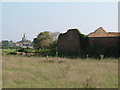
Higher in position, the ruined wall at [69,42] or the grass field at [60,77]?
the ruined wall at [69,42]

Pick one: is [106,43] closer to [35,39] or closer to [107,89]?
[107,89]

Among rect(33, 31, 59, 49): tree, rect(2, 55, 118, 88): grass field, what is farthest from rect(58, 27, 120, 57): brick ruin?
rect(33, 31, 59, 49): tree

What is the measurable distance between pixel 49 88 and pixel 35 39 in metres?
52.9

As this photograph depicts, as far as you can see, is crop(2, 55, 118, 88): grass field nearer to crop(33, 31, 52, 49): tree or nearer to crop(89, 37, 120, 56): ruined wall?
crop(89, 37, 120, 56): ruined wall

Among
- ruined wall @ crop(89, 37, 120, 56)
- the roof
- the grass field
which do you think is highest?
the roof

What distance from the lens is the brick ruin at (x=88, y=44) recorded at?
26.6 metres

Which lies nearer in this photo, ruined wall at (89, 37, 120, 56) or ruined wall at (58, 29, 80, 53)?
ruined wall at (89, 37, 120, 56)

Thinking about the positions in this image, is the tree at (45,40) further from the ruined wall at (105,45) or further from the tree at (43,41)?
the ruined wall at (105,45)

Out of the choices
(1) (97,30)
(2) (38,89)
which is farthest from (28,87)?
(1) (97,30)

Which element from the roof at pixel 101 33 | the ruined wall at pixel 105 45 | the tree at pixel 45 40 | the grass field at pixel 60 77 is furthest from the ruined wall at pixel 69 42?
the grass field at pixel 60 77

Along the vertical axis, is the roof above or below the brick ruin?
above

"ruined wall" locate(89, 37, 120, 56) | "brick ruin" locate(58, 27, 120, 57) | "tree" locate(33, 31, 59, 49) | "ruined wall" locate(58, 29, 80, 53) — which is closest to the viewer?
"ruined wall" locate(89, 37, 120, 56)

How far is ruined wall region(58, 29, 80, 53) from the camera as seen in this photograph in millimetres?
31094

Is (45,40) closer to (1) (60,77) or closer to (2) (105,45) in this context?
(2) (105,45)
